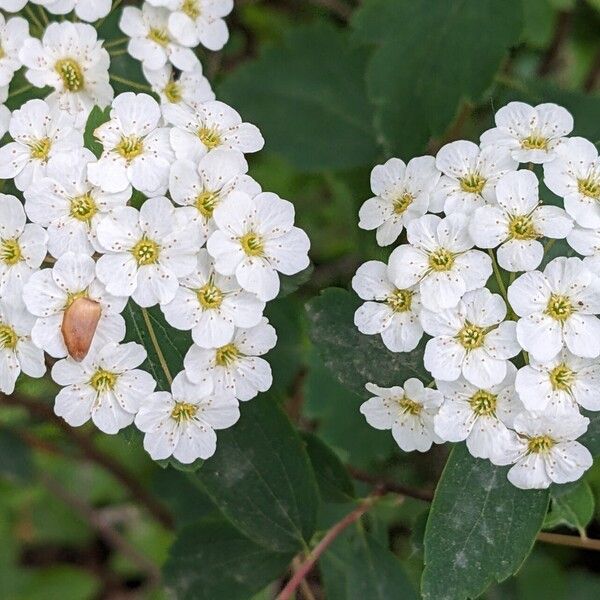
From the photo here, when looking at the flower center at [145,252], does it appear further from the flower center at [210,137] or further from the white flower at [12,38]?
the white flower at [12,38]

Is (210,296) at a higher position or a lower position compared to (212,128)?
lower

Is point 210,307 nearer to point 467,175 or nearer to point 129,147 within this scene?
point 129,147

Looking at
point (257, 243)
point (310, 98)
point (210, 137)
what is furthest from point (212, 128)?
point (310, 98)

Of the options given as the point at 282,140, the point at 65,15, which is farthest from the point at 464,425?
the point at 282,140

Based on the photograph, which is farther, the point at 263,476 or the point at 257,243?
the point at 263,476

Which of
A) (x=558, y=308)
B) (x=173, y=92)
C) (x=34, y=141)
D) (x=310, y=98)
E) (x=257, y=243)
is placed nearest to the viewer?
(x=558, y=308)

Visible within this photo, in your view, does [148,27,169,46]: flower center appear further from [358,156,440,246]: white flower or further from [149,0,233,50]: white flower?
[358,156,440,246]: white flower

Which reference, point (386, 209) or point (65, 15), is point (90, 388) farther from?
point (65, 15)
